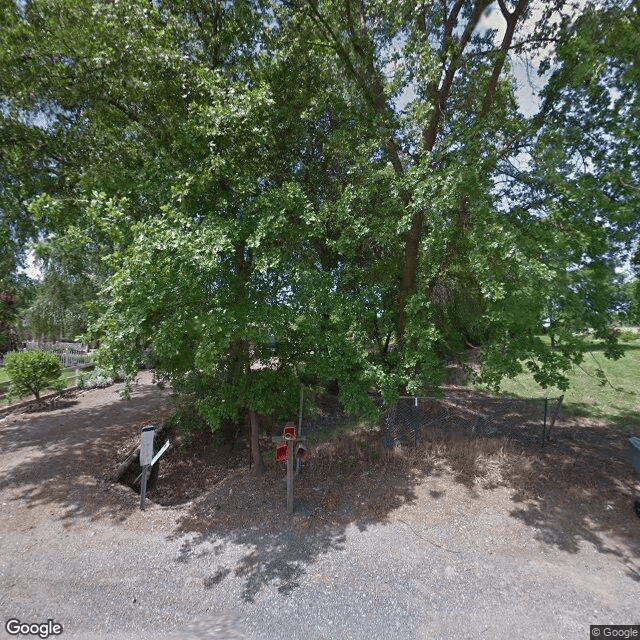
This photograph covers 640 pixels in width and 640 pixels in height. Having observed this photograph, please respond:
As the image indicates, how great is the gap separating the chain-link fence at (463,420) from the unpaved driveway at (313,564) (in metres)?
1.11

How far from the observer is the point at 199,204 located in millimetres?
5168

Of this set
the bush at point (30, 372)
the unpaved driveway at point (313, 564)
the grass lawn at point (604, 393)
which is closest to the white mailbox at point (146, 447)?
the unpaved driveway at point (313, 564)

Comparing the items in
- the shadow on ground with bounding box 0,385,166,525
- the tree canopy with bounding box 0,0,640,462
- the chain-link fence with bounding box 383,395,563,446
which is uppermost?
the tree canopy with bounding box 0,0,640,462

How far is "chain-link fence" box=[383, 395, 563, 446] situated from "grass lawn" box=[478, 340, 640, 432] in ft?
2.97

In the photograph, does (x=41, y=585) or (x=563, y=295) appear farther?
(x=563, y=295)

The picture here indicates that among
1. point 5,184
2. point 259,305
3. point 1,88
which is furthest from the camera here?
point 5,184

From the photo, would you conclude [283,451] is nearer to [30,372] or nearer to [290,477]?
[290,477]

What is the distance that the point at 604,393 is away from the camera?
10.1 m

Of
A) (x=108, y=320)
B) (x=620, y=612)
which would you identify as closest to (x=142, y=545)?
(x=108, y=320)

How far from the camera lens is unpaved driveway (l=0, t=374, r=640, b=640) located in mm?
3270

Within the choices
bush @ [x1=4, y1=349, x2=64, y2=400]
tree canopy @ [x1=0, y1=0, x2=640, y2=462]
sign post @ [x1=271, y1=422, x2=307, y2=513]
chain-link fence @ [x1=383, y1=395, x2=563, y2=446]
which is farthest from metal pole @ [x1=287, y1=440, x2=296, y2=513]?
bush @ [x1=4, y1=349, x2=64, y2=400]

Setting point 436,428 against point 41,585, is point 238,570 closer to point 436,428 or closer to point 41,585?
point 41,585

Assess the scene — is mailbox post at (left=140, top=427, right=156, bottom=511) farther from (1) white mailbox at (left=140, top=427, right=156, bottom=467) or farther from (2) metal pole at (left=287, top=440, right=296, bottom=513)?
(2) metal pole at (left=287, top=440, right=296, bottom=513)

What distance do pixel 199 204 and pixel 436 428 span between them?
19.9ft
